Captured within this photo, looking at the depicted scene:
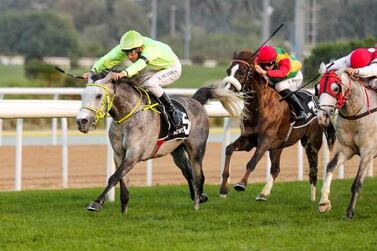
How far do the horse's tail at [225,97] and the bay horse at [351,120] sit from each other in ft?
3.95

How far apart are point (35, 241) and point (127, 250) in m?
0.76

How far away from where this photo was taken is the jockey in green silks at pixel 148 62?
889 cm

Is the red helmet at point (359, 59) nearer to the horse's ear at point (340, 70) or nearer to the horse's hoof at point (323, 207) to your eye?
the horse's ear at point (340, 70)

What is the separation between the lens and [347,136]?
8984mm

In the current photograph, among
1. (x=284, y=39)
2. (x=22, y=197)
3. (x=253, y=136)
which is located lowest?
(x=284, y=39)

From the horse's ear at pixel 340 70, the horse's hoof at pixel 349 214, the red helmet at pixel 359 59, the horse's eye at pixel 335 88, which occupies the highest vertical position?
the red helmet at pixel 359 59

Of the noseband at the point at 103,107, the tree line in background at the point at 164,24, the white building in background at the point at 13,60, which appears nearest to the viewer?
the noseband at the point at 103,107

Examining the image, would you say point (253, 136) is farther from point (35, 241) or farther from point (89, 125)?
point (35, 241)

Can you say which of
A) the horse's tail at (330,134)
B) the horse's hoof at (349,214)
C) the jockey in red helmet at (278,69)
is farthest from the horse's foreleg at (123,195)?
the horse's tail at (330,134)

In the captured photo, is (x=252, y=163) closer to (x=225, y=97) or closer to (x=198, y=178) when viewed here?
(x=198, y=178)

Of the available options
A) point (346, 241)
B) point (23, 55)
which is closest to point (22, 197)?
point (346, 241)

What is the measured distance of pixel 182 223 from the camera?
27.1 feet

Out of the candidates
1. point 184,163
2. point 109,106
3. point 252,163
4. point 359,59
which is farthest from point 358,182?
point 109,106

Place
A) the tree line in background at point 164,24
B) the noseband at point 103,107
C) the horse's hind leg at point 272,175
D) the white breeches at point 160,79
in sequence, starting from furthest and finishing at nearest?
the tree line in background at point 164,24
the horse's hind leg at point 272,175
the white breeches at point 160,79
the noseband at point 103,107
